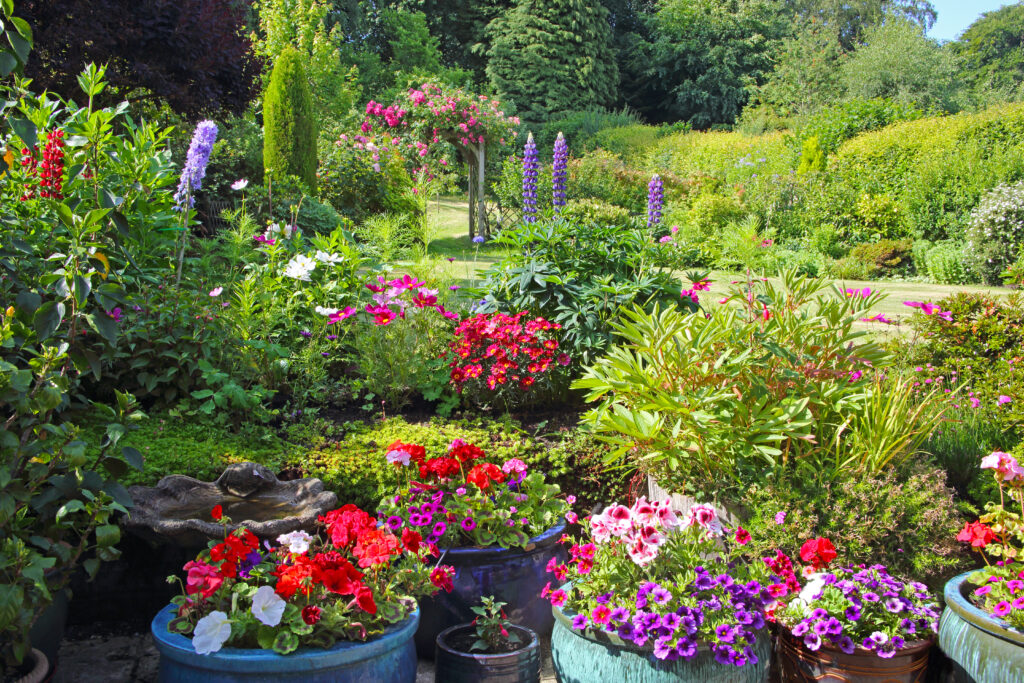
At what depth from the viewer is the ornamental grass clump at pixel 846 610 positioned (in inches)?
83.4

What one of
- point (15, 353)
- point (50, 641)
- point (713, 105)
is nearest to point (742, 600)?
point (50, 641)

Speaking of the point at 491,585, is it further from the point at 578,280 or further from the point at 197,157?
the point at 197,157

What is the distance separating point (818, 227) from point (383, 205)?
6365 mm

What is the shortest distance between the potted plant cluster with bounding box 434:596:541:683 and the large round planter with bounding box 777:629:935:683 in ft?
2.45

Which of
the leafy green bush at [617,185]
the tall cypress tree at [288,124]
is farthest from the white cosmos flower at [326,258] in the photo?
the leafy green bush at [617,185]

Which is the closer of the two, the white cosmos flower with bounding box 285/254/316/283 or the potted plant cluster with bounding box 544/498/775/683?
the potted plant cluster with bounding box 544/498/775/683

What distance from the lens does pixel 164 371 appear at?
10.8 ft

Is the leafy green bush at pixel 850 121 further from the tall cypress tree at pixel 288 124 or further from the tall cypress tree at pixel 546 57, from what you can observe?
the tall cypress tree at pixel 546 57

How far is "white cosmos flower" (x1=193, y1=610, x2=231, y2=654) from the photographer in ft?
5.79

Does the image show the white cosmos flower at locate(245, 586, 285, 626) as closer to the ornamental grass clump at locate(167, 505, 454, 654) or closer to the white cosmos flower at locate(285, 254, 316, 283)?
the ornamental grass clump at locate(167, 505, 454, 654)

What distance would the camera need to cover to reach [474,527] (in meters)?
2.53

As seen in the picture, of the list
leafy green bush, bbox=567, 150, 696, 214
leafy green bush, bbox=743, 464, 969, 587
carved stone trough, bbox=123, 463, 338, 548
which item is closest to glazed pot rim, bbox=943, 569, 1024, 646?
leafy green bush, bbox=743, 464, 969, 587

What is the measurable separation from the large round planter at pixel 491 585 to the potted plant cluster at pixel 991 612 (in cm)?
114

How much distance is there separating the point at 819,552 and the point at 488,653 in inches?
37.2
